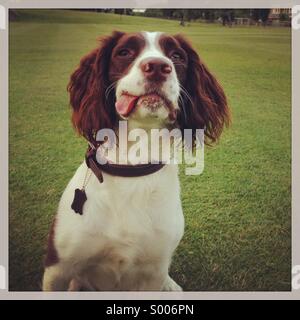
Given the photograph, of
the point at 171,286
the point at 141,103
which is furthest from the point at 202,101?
the point at 171,286

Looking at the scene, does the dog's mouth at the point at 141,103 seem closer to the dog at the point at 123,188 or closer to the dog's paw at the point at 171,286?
the dog at the point at 123,188

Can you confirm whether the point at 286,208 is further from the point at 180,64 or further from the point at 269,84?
the point at 180,64

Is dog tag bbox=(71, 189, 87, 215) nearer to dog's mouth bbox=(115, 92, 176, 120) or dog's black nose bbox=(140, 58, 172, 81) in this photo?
dog's mouth bbox=(115, 92, 176, 120)


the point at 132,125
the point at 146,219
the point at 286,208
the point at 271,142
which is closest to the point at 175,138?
the point at 132,125

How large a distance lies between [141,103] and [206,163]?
27.5 inches

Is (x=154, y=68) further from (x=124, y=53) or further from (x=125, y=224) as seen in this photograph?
(x=125, y=224)

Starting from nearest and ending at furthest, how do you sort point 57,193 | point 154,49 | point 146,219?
1. point 154,49
2. point 146,219
3. point 57,193

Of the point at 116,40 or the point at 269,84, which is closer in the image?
the point at 116,40

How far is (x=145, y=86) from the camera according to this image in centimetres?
236

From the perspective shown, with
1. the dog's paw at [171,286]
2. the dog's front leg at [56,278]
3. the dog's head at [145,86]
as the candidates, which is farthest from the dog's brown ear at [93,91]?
the dog's paw at [171,286]

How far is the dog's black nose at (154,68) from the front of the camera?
2324 mm

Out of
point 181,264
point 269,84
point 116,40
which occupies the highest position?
point 116,40

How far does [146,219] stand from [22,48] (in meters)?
1.27

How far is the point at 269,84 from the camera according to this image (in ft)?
9.78
